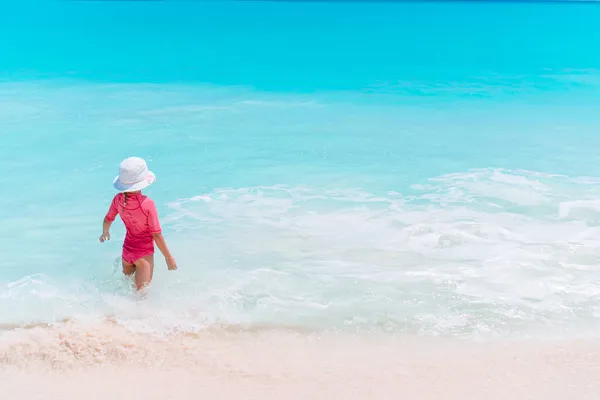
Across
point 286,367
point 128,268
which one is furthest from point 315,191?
point 286,367

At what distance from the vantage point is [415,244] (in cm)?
517

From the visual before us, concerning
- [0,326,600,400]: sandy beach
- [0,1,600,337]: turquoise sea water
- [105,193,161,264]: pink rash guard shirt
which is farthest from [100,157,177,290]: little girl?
[0,326,600,400]: sandy beach

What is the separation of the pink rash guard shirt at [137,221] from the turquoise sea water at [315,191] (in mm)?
364

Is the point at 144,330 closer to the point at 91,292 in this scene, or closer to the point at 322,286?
the point at 91,292

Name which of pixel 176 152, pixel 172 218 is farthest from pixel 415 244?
pixel 176 152

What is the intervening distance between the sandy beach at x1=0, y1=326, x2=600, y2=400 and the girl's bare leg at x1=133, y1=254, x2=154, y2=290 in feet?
1.28

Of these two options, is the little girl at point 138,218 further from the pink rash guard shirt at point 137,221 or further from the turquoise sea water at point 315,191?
the turquoise sea water at point 315,191

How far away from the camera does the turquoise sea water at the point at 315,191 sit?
4.13 meters

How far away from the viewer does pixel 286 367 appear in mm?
3359

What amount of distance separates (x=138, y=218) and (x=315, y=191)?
3018 millimetres

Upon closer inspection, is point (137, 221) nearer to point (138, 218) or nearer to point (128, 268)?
point (138, 218)

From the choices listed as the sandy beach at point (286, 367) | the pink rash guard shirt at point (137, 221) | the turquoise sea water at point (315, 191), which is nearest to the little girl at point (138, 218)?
the pink rash guard shirt at point (137, 221)

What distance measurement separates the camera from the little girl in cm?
356

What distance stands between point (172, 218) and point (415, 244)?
2.24m
